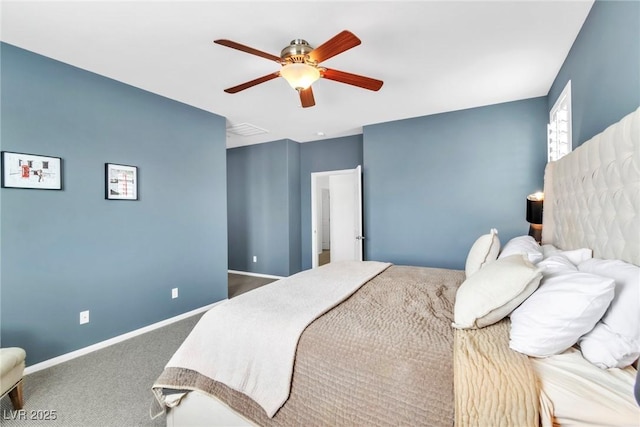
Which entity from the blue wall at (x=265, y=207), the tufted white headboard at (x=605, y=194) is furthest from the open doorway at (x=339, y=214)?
the tufted white headboard at (x=605, y=194)

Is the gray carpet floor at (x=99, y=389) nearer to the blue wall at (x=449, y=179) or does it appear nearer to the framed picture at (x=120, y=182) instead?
the framed picture at (x=120, y=182)

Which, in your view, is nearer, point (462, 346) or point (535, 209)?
point (462, 346)

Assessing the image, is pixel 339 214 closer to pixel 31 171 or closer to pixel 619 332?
pixel 31 171

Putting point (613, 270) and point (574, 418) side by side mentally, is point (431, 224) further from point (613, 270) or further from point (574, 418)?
point (574, 418)

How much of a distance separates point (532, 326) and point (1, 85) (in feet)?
11.9

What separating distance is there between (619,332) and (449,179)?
2.93 m

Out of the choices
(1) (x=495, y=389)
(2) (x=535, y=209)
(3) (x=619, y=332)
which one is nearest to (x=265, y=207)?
(2) (x=535, y=209)

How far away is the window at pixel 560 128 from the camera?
89.4 inches

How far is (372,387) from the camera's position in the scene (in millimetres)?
1106

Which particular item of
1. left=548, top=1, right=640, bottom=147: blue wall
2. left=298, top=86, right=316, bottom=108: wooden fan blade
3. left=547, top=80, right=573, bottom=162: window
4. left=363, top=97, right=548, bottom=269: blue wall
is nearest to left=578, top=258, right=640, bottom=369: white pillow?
left=548, top=1, right=640, bottom=147: blue wall

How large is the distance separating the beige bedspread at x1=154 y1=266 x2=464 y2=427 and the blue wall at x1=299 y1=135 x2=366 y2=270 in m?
3.56

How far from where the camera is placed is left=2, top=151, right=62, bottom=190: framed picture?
210 centimetres

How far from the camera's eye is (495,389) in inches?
35.7

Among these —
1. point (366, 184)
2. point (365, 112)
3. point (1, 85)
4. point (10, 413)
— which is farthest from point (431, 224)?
point (1, 85)
